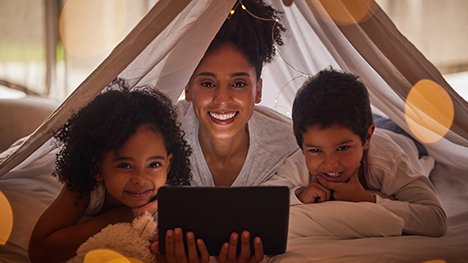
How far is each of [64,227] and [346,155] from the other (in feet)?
3.45

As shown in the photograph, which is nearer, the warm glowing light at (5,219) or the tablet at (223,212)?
the tablet at (223,212)

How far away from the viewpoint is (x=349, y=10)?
1274 millimetres

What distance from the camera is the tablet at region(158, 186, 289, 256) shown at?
111 cm

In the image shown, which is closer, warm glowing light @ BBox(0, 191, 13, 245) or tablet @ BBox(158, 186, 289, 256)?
tablet @ BBox(158, 186, 289, 256)

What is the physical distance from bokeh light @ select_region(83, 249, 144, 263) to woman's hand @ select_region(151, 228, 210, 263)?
11cm

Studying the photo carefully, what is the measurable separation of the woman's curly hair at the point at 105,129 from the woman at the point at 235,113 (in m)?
0.18

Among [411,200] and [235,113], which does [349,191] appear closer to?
[411,200]

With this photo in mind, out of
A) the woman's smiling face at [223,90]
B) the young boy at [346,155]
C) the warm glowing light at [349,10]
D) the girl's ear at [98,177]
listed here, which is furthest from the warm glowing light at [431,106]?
the girl's ear at [98,177]

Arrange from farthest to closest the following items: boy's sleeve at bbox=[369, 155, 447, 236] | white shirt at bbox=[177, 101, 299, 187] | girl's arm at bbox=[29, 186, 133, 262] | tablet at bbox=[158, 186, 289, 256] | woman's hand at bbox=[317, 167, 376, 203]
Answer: white shirt at bbox=[177, 101, 299, 187]
woman's hand at bbox=[317, 167, 376, 203]
boy's sleeve at bbox=[369, 155, 447, 236]
girl's arm at bbox=[29, 186, 133, 262]
tablet at bbox=[158, 186, 289, 256]

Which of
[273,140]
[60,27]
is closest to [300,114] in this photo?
[273,140]

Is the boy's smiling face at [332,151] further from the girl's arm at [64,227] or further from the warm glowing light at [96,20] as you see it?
the warm glowing light at [96,20]

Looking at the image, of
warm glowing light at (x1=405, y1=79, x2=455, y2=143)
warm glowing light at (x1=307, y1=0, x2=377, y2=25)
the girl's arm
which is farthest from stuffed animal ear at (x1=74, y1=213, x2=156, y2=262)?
warm glowing light at (x1=405, y1=79, x2=455, y2=143)

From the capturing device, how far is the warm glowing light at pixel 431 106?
4.41ft

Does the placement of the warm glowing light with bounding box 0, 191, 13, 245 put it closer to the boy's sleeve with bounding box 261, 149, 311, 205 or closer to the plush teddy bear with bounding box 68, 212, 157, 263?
the plush teddy bear with bounding box 68, 212, 157, 263
